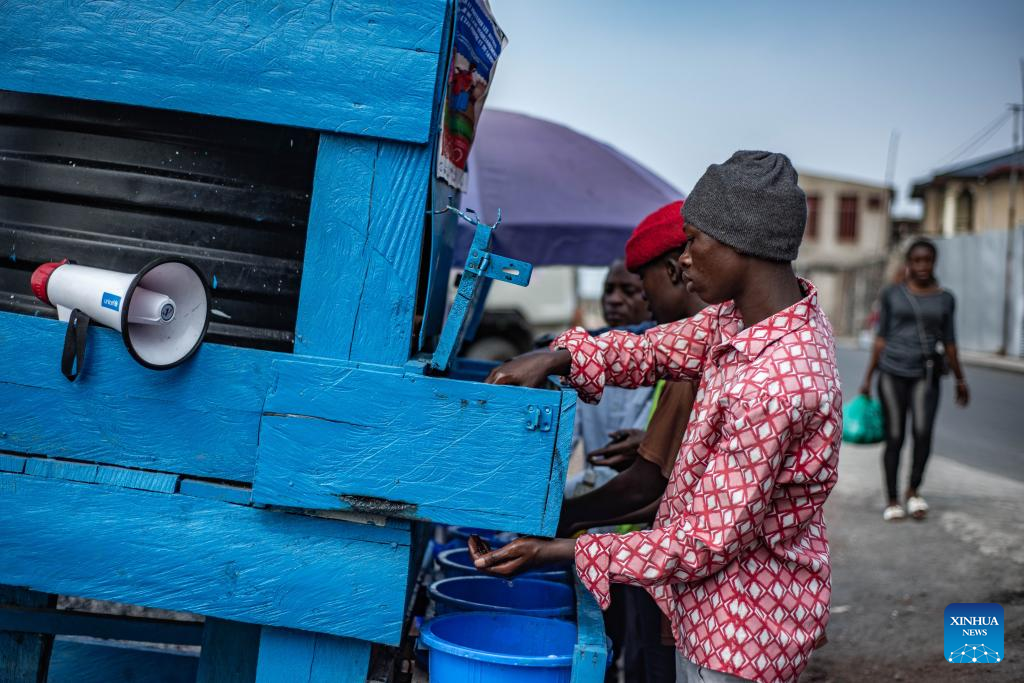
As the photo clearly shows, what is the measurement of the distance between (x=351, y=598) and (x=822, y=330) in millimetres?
1168

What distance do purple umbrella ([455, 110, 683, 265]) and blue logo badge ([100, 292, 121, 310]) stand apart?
3.69m

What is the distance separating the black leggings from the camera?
264 inches

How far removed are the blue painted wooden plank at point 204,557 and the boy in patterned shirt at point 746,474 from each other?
0.27m

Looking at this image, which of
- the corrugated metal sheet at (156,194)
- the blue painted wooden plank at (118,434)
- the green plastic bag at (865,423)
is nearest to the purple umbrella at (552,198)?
the green plastic bag at (865,423)

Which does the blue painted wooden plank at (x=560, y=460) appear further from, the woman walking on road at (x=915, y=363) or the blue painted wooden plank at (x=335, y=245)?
the woman walking on road at (x=915, y=363)

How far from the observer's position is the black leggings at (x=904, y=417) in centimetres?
671

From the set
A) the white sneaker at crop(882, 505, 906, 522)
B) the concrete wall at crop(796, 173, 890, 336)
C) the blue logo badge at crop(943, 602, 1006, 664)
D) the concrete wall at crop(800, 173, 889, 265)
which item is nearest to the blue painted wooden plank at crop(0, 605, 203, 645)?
the blue logo badge at crop(943, 602, 1006, 664)

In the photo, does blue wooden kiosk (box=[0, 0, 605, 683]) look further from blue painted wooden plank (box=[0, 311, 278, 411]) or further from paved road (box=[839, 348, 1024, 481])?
paved road (box=[839, 348, 1024, 481])

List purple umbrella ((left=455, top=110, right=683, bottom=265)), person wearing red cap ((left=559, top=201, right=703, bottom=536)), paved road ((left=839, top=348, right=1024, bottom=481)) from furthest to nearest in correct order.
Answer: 1. paved road ((left=839, top=348, right=1024, bottom=481))
2. purple umbrella ((left=455, top=110, right=683, bottom=265))
3. person wearing red cap ((left=559, top=201, right=703, bottom=536))

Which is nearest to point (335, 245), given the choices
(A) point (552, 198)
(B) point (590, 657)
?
(B) point (590, 657)

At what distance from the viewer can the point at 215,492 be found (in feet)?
6.75

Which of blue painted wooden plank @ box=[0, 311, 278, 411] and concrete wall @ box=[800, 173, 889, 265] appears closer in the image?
blue painted wooden plank @ box=[0, 311, 278, 411]

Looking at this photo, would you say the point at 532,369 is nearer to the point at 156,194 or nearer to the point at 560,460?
the point at 560,460

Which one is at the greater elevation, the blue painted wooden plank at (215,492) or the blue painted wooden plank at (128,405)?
the blue painted wooden plank at (128,405)
